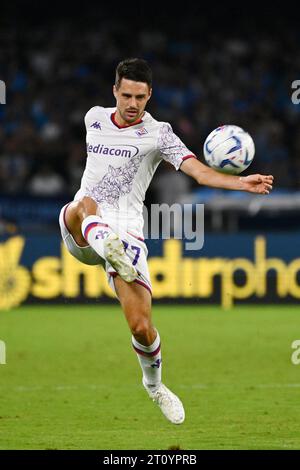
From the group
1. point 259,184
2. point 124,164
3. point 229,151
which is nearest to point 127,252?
point 124,164

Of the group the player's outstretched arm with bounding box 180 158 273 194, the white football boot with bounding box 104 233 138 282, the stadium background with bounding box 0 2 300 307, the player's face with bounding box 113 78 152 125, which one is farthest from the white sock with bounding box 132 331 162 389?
the stadium background with bounding box 0 2 300 307

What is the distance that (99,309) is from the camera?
749 inches

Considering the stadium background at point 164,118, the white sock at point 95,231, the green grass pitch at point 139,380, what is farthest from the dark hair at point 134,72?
the stadium background at point 164,118

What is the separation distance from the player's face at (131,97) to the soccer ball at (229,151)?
0.69 metres

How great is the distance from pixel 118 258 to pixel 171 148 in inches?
41.6

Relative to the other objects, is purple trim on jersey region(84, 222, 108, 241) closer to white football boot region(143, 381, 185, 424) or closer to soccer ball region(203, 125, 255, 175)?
soccer ball region(203, 125, 255, 175)

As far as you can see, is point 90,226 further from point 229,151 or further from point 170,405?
point 170,405

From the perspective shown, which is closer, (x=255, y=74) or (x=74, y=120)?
(x=74, y=120)

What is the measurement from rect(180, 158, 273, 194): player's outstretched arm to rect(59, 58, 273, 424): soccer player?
0.01 meters

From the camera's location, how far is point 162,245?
18328 mm

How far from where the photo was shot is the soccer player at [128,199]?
8.28 m

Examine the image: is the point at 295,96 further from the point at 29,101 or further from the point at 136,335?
the point at 136,335
